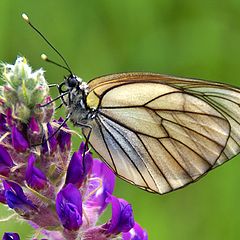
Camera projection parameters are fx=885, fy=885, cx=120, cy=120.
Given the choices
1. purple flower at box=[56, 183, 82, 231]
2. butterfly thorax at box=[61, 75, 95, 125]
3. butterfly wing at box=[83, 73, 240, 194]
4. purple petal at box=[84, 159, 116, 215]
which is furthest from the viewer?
butterfly wing at box=[83, 73, 240, 194]

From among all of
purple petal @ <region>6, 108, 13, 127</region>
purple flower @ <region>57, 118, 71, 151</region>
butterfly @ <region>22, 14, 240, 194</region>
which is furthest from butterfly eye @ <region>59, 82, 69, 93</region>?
purple petal @ <region>6, 108, 13, 127</region>

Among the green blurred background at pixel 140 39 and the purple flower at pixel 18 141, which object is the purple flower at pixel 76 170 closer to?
the purple flower at pixel 18 141

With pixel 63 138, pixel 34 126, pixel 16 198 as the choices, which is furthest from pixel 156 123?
pixel 16 198

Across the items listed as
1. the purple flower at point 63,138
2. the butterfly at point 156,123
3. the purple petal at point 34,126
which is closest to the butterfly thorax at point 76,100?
the butterfly at point 156,123

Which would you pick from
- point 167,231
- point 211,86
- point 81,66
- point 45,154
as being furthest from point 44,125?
point 81,66

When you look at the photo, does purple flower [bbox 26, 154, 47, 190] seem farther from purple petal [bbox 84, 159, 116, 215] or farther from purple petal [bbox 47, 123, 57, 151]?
purple petal [bbox 84, 159, 116, 215]

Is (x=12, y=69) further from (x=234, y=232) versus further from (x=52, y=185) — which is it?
(x=234, y=232)

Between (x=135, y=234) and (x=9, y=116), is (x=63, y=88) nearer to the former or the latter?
(x=9, y=116)
